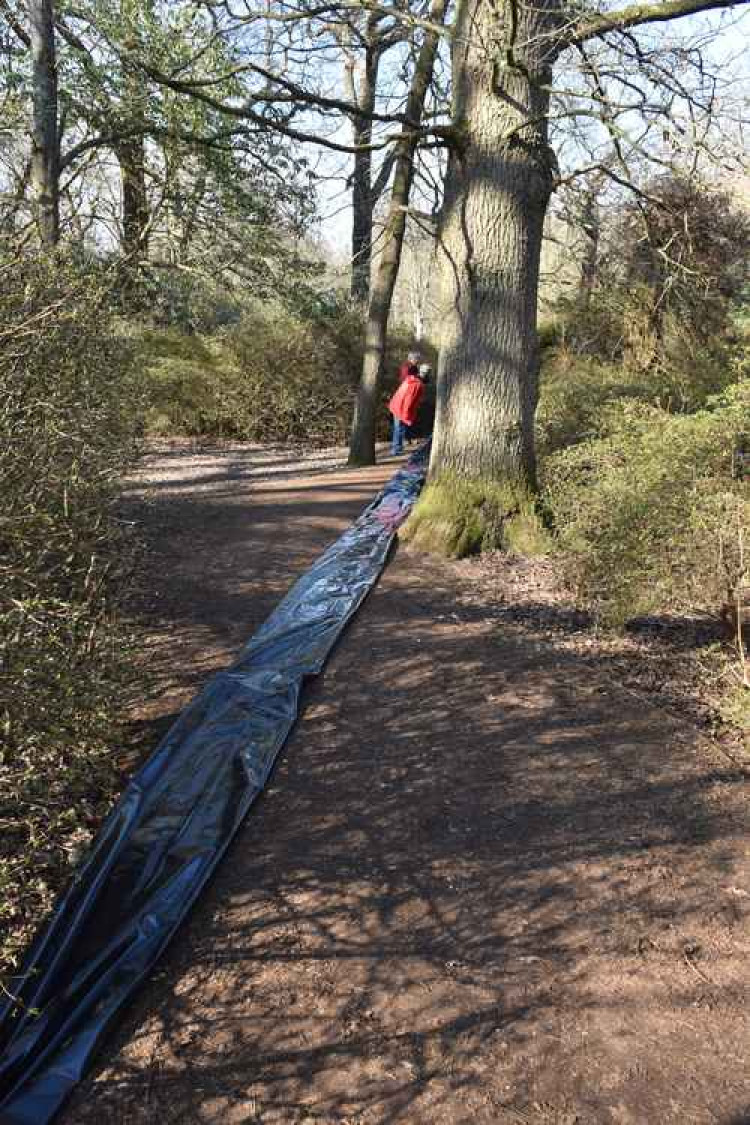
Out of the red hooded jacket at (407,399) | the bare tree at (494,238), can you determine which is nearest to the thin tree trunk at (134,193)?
the red hooded jacket at (407,399)

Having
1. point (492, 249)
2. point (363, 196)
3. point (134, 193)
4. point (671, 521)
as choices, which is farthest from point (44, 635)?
point (363, 196)

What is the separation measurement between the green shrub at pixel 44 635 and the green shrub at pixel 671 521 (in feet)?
9.84

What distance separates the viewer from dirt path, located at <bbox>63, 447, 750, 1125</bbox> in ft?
7.63

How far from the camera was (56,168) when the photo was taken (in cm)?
840

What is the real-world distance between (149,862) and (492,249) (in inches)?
210

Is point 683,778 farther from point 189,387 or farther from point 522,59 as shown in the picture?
point 189,387

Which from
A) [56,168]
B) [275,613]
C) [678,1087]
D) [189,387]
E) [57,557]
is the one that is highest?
[56,168]

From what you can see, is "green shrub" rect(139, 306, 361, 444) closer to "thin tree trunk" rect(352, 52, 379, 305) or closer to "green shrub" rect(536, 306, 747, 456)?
"thin tree trunk" rect(352, 52, 379, 305)

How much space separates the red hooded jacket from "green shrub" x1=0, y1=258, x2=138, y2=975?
801 centimetres

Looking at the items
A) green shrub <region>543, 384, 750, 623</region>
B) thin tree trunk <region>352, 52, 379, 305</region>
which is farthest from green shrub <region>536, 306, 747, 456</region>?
thin tree trunk <region>352, 52, 379, 305</region>

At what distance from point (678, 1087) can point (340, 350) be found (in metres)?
14.3

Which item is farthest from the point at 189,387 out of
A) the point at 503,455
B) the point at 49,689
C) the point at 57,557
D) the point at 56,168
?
the point at 49,689

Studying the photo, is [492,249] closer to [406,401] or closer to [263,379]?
[406,401]

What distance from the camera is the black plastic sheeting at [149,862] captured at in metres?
2.38
